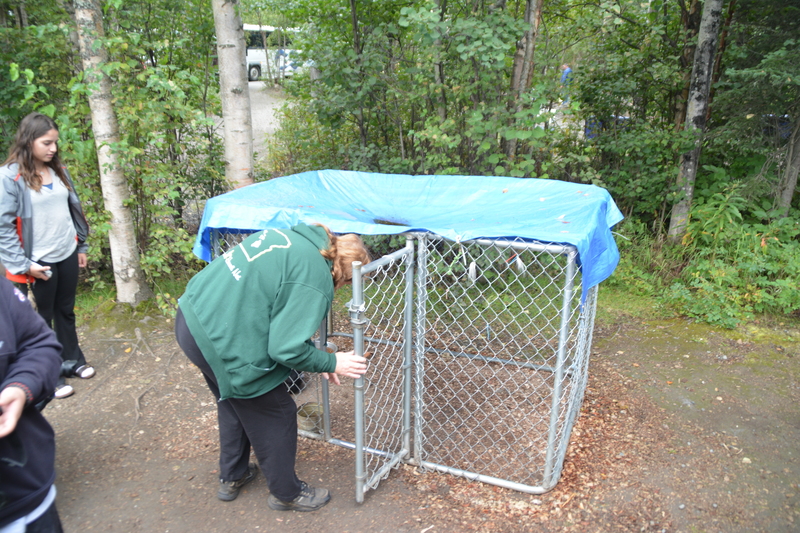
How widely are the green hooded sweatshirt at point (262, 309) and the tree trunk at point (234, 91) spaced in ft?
8.26

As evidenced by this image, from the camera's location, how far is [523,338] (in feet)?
14.5

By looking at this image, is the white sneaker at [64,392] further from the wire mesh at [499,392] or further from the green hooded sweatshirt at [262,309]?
the wire mesh at [499,392]

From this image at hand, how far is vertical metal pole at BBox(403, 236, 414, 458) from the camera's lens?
250cm

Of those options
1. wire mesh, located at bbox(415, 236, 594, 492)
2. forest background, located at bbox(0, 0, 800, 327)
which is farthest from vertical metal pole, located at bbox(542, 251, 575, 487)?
forest background, located at bbox(0, 0, 800, 327)

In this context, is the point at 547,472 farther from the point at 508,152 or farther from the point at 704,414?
the point at 508,152

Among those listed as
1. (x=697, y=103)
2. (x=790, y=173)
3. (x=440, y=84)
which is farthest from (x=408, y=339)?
(x=790, y=173)

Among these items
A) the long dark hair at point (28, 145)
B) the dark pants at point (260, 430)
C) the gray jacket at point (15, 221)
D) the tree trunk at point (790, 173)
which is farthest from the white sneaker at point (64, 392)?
the tree trunk at point (790, 173)

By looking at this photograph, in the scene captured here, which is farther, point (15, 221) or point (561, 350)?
point (15, 221)

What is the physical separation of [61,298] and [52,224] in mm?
511

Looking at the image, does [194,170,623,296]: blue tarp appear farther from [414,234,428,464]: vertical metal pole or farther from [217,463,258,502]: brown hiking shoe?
[217,463,258,502]: brown hiking shoe

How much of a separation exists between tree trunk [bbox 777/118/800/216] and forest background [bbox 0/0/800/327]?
0.01 m

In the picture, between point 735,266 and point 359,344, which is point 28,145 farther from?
point 735,266

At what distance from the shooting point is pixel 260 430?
2.23 meters

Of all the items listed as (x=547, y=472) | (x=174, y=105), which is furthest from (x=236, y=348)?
(x=174, y=105)
